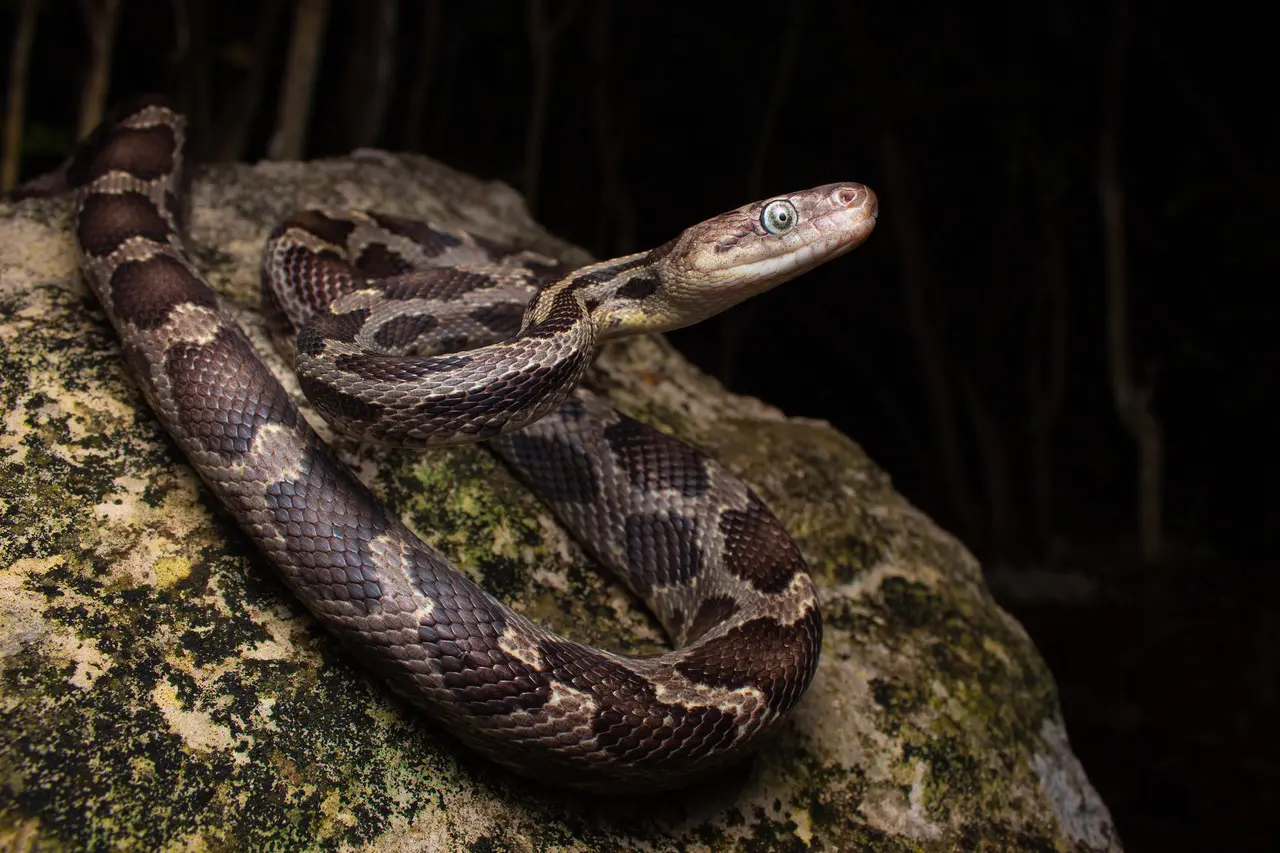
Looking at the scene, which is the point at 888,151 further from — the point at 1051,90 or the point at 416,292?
the point at 416,292

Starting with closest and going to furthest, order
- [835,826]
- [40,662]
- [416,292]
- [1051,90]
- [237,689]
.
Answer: [40,662]
[237,689]
[835,826]
[416,292]
[1051,90]

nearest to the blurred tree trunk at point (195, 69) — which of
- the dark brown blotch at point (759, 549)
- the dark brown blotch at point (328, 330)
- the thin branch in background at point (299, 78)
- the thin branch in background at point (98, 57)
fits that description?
the thin branch in background at point (98, 57)

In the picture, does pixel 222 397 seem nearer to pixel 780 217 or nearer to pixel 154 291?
pixel 154 291

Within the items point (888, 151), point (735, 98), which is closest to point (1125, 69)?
point (888, 151)

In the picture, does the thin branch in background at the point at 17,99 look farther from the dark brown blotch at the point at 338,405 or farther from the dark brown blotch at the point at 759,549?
the dark brown blotch at the point at 759,549

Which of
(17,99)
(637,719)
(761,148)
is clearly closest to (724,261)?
(637,719)

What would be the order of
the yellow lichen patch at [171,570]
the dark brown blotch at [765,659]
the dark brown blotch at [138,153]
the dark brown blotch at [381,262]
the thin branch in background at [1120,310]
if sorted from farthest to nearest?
the thin branch in background at [1120,310]
the dark brown blotch at [381,262]
the dark brown blotch at [138,153]
the dark brown blotch at [765,659]
the yellow lichen patch at [171,570]
